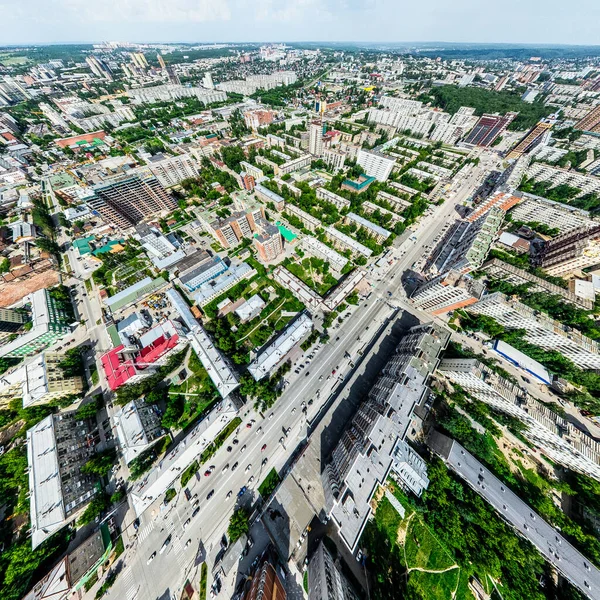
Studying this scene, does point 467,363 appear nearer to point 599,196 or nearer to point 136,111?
point 599,196

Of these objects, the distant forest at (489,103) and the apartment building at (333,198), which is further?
the distant forest at (489,103)

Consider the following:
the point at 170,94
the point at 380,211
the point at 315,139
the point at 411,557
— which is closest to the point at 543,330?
Result: the point at 411,557

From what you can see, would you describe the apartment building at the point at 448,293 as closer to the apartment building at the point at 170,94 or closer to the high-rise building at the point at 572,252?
the high-rise building at the point at 572,252

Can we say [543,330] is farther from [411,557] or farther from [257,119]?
[257,119]

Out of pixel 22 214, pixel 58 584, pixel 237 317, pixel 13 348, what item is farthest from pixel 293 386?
pixel 22 214

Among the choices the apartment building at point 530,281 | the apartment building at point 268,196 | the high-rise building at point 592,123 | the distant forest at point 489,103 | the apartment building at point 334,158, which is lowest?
the apartment building at point 530,281

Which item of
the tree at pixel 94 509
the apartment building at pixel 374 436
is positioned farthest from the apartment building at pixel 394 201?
the tree at pixel 94 509

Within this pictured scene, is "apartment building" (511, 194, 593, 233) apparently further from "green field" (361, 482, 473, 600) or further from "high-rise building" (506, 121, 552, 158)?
"green field" (361, 482, 473, 600)
